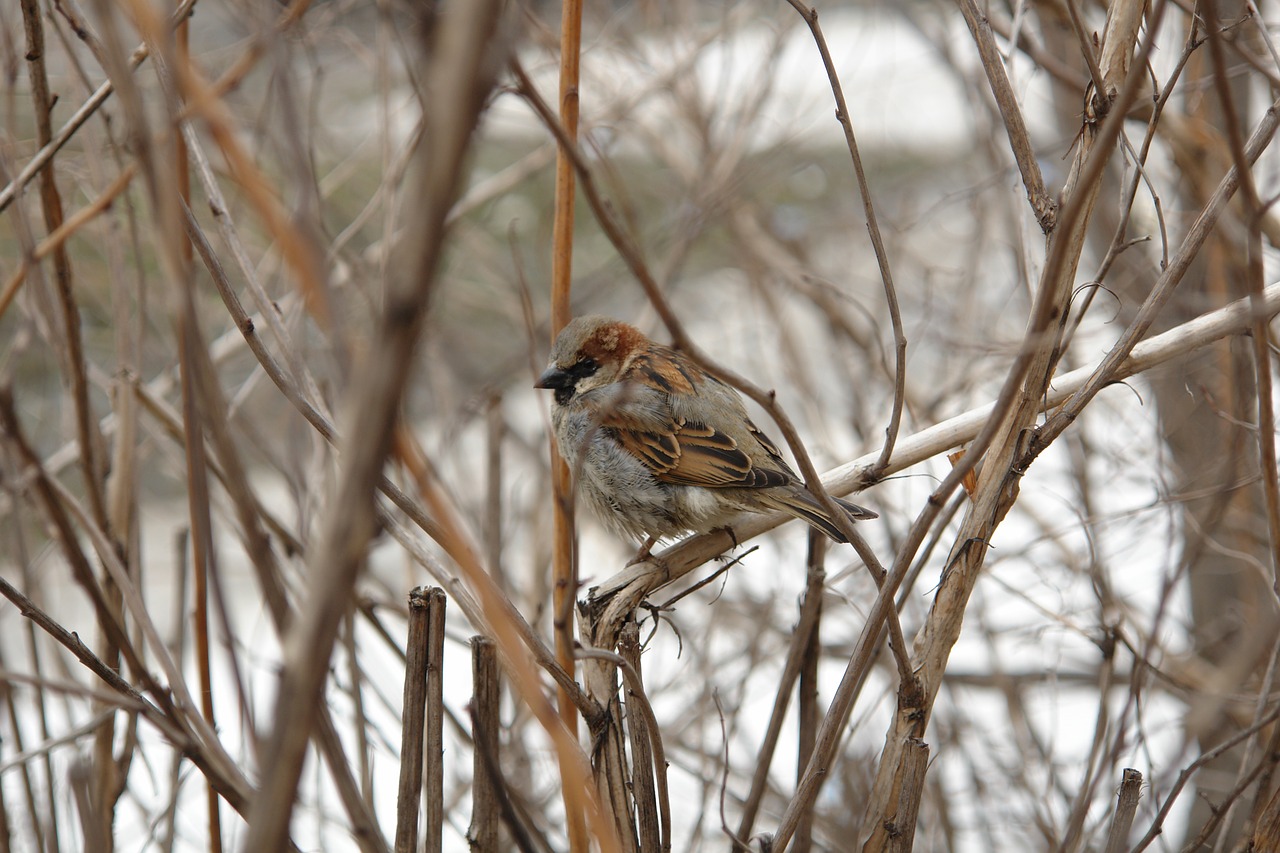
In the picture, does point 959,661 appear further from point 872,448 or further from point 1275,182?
point 1275,182

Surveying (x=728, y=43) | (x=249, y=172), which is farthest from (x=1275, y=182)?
(x=249, y=172)

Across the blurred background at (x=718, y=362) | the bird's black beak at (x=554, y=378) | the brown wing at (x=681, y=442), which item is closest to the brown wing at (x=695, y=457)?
the brown wing at (x=681, y=442)

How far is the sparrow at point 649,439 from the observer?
2.93 m

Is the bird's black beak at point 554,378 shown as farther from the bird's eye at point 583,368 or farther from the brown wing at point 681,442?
the brown wing at point 681,442

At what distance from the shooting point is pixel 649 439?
3.11 meters

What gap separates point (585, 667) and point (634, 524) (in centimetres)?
132

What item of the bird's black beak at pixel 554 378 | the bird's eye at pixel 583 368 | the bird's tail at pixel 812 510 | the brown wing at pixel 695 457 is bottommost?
the bird's tail at pixel 812 510

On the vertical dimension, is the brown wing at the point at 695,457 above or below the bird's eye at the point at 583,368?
below

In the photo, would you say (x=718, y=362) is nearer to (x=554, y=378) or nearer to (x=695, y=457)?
(x=695, y=457)

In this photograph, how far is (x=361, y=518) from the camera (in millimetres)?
692

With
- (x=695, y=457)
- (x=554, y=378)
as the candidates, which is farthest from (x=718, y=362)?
(x=554, y=378)

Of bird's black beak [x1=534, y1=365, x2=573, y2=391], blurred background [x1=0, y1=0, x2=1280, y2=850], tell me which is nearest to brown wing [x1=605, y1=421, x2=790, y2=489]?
bird's black beak [x1=534, y1=365, x2=573, y2=391]

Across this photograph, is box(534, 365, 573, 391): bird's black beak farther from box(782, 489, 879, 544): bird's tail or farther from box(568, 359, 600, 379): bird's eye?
box(782, 489, 879, 544): bird's tail

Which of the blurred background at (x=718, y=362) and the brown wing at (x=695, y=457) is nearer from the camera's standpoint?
the blurred background at (x=718, y=362)
